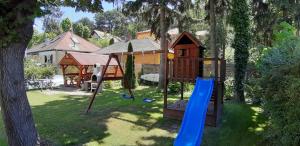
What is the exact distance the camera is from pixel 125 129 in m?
9.00

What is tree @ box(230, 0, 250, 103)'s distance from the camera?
1227 cm

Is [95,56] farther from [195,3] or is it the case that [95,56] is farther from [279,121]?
[279,121]

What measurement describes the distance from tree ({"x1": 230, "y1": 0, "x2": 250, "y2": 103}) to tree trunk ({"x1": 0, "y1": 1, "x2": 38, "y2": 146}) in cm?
852

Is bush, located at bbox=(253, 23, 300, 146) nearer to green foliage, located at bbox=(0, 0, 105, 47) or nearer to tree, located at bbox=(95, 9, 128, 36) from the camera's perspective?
green foliage, located at bbox=(0, 0, 105, 47)

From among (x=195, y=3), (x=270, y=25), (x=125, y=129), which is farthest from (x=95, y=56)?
(x=125, y=129)

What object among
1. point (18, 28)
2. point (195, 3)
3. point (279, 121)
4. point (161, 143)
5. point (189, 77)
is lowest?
point (161, 143)

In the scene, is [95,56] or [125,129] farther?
[95,56]

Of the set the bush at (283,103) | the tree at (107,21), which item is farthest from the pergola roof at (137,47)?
the tree at (107,21)

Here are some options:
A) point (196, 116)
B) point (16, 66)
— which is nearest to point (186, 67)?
point (196, 116)

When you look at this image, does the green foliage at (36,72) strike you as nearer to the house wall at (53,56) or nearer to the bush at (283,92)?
the house wall at (53,56)

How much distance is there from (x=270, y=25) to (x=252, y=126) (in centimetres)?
1015

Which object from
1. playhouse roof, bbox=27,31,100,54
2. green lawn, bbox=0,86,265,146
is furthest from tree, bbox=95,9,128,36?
green lawn, bbox=0,86,265,146

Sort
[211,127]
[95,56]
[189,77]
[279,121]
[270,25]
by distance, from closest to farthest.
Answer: [279,121], [211,127], [189,77], [270,25], [95,56]

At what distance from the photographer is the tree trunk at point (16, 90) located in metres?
6.34
